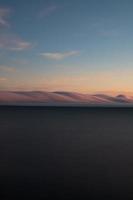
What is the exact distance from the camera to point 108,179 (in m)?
12.8

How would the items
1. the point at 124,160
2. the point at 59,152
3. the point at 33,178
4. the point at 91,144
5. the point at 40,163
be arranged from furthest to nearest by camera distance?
1. the point at 91,144
2. the point at 59,152
3. the point at 124,160
4. the point at 40,163
5. the point at 33,178

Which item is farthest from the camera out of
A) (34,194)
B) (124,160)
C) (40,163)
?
(124,160)

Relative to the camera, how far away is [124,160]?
54.6 feet

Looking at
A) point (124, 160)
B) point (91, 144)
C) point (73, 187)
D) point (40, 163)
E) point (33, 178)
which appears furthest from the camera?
point (91, 144)

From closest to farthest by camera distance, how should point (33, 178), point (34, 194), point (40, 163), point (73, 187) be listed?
point (34, 194) → point (73, 187) → point (33, 178) → point (40, 163)

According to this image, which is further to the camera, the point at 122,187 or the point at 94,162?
the point at 94,162

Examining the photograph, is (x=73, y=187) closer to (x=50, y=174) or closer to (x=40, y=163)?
A: (x=50, y=174)

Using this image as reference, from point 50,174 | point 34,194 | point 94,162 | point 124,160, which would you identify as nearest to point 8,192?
point 34,194

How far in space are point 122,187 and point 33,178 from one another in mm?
2974

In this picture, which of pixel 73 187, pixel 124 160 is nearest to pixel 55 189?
pixel 73 187

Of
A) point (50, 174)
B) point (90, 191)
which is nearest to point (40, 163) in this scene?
point (50, 174)

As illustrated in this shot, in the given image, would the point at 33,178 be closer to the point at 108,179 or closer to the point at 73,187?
the point at 73,187

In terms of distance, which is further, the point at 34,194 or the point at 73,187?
the point at 73,187

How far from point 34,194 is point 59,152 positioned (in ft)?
26.4
